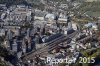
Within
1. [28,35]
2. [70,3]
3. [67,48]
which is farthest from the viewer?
[70,3]

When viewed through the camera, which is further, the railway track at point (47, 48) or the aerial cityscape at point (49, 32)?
the railway track at point (47, 48)

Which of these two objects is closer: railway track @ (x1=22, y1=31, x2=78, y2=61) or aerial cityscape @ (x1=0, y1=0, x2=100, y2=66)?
aerial cityscape @ (x1=0, y1=0, x2=100, y2=66)

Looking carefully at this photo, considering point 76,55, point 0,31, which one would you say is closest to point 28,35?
point 0,31

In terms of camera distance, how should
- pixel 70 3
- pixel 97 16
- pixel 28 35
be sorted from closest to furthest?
1. pixel 28 35
2. pixel 97 16
3. pixel 70 3

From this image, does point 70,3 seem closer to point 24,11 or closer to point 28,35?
point 24,11

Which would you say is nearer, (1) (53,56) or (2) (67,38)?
(1) (53,56)

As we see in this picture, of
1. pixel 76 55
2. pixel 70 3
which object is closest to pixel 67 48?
pixel 76 55

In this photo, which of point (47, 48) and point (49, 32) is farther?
point (49, 32)
